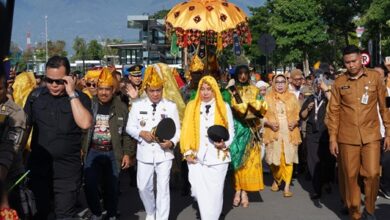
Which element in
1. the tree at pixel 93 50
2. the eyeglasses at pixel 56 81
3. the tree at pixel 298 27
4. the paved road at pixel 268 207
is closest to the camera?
the eyeglasses at pixel 56 81

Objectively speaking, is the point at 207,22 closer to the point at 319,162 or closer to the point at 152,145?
the point at 319,162

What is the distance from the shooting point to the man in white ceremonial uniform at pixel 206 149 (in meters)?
6.79

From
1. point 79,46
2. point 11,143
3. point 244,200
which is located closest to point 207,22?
point 244,200

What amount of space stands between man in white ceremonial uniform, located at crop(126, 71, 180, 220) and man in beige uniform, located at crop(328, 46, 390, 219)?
2020mm

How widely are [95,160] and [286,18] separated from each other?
142 feet

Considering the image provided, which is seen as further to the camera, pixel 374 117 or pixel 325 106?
pixel 325 106

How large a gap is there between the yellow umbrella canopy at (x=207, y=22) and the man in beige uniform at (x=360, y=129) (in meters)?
2.77

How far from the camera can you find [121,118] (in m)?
7.14

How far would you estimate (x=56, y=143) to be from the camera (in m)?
5.41

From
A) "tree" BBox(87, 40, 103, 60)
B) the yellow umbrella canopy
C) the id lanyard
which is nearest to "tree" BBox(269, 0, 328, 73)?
the yellow umbrella canopy

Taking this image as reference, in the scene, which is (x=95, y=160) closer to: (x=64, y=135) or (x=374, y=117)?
(x=64, y=135)

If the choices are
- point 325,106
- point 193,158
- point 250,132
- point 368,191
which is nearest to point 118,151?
point 193,158

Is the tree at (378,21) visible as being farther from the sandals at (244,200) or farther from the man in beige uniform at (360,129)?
the man in beige uniform at (360,129)

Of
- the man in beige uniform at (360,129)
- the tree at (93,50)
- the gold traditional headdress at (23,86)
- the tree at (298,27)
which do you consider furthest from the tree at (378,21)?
the tree at (93,50)
